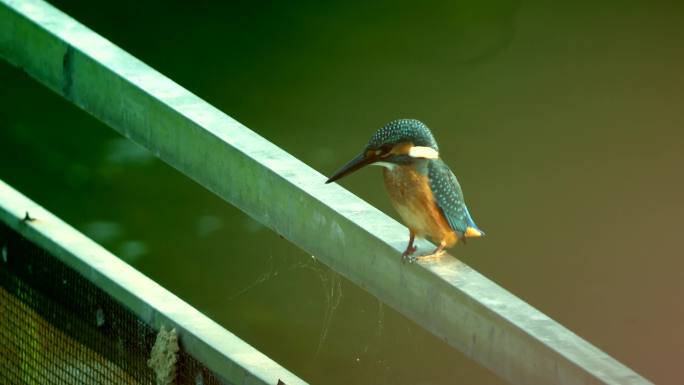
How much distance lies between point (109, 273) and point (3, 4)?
0.66 meters

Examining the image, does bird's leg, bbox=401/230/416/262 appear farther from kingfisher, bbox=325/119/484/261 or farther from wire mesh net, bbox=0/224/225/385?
wire mesh net, bbox=0/224/225/385

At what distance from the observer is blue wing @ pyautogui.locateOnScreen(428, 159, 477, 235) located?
2867 millimetres

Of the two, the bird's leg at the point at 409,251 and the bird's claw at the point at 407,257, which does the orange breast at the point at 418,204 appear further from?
the bird's claw at the point at 407,257

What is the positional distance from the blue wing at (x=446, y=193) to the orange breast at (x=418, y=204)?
0.4 inches

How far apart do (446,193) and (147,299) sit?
0.66 m

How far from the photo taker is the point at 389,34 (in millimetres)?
6863

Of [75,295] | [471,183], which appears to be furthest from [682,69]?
[75,295]

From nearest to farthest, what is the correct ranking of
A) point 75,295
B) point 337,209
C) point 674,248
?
point 337,209 → point 75,295 → point 674,248

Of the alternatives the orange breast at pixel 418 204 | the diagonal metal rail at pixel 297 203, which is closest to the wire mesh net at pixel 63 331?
the diagonal metal rail at pixel 297 203

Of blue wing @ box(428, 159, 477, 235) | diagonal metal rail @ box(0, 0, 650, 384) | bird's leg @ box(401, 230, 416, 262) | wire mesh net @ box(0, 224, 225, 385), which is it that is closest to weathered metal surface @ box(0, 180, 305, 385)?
wire mesh net @ box(0, 224, 225, 385)

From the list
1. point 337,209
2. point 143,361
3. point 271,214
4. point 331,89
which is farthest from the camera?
point 331,89

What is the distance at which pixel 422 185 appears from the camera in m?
2.87

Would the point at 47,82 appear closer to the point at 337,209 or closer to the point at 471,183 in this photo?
the point at 337,209

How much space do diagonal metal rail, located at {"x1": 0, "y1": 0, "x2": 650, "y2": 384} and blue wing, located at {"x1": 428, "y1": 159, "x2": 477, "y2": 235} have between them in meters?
0.52
